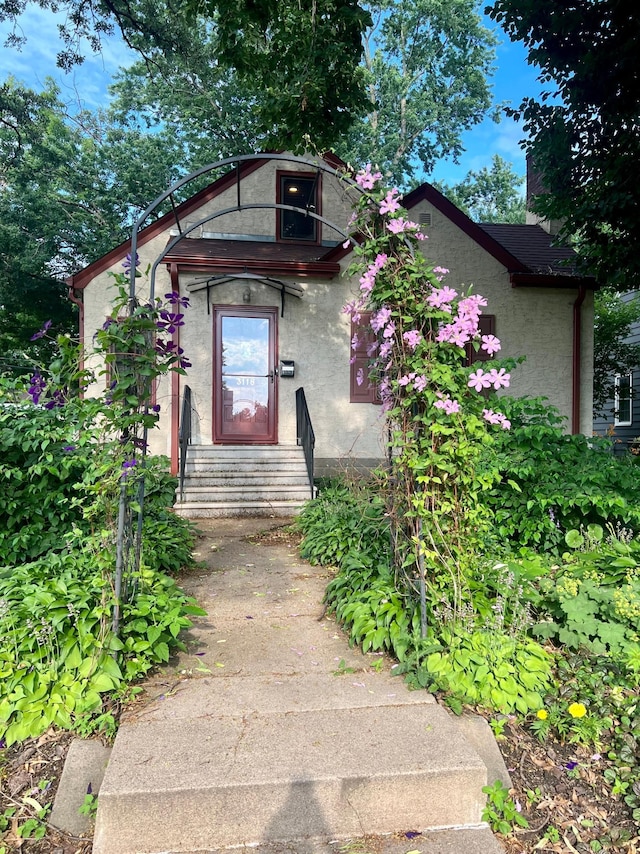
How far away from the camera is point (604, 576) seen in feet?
10.5

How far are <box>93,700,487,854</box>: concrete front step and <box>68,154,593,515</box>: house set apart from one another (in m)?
4.69

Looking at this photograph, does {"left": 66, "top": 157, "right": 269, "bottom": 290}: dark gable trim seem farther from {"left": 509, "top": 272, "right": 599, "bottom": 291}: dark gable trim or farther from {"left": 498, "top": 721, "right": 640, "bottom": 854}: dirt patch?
{"left": 498, "top": 721, "right": 640, "bottom": 854}: dirt patch

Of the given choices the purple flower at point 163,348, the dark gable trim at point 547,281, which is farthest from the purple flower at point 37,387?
the dark gable trim at point 547,281

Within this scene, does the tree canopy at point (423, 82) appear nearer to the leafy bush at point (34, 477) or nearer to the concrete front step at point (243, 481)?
the concrete front step at point (243, 481)

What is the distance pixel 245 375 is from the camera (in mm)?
7988

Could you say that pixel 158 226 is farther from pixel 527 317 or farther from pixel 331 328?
pixel 527 317

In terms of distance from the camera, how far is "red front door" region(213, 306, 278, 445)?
7.90 m

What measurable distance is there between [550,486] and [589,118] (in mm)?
5717

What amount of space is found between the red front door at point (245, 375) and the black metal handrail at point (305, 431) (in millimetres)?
379

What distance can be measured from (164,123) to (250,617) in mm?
19759

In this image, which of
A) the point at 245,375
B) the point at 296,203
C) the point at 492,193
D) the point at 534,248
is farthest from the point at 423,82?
the point at 245,375

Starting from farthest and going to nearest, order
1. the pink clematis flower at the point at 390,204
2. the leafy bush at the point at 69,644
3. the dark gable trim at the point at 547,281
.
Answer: the dark gable trim at the point at 547,281, the pink clematis flower at the point at 390,204, the leafy bush at the point at 69,644

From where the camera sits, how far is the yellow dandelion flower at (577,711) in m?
2.36

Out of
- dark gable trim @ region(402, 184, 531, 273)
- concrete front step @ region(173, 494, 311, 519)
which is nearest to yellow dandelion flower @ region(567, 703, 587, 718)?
concrete front step @ region(173, 494, 311, 519)
